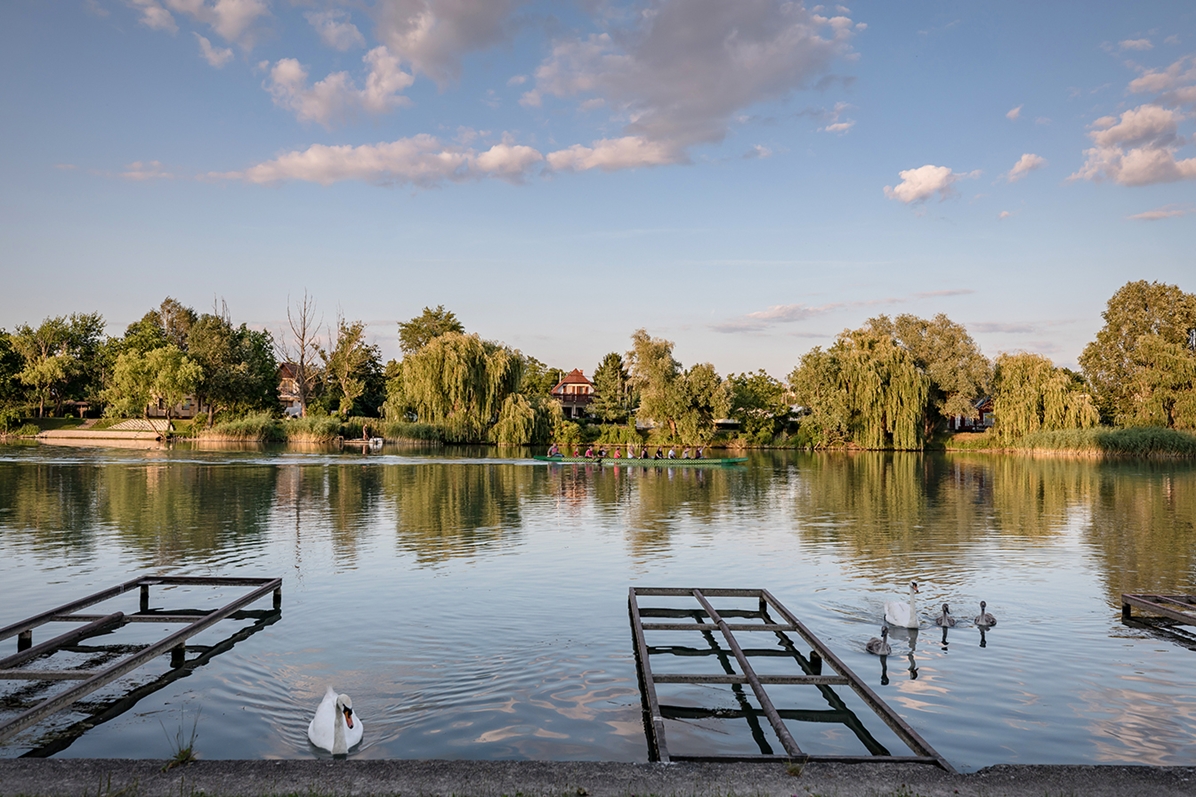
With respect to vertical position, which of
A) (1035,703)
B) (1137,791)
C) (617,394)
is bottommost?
(1035,703)

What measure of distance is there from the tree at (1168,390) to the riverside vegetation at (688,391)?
0.12 m

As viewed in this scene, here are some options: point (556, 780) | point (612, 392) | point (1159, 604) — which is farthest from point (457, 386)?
point (556, 780)

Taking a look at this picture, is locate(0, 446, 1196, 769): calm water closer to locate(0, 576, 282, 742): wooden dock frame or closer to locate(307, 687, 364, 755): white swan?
locate(307, 687, 364, 755): white swan

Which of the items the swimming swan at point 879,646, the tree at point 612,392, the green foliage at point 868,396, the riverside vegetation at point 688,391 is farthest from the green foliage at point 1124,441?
the swimming swan at point 879,646

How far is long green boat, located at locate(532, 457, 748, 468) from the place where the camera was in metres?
45.6

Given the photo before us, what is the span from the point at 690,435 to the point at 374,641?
179ft

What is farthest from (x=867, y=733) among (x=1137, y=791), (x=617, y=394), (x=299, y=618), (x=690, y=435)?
(x=617, y=394)

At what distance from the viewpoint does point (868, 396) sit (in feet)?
197

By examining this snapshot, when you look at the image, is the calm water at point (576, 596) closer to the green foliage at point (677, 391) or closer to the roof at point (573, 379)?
the green foliage at point (677, 391)

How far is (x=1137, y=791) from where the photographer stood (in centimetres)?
508

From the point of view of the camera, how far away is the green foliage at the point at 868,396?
197ft

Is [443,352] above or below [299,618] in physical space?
above

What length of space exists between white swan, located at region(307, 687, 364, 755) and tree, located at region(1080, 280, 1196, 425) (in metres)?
72.4

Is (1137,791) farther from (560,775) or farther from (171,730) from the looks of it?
(171,730)
